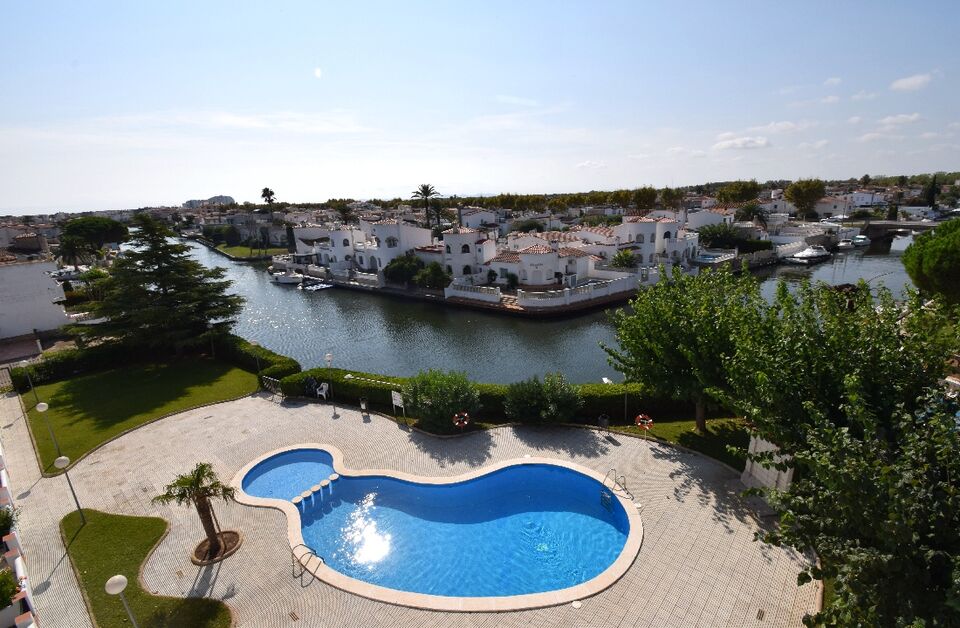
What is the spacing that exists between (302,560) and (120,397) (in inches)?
663

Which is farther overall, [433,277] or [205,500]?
[433,277]

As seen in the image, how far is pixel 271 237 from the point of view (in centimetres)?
9212

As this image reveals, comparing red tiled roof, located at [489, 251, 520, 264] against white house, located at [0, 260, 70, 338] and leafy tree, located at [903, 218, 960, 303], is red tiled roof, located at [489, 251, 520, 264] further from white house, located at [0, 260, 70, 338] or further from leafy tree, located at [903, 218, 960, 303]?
white house, located at [0, 260, 70, 338]

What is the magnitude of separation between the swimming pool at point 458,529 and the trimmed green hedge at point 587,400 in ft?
11.6

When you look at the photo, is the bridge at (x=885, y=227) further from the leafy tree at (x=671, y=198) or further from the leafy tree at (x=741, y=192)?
the leafy tree at (x=671, y=198)

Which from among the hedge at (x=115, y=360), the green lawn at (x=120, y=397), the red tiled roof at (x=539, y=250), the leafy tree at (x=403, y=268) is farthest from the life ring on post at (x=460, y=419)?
the leafy tree at (x=403, y=268)

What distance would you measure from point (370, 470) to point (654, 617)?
379 inches

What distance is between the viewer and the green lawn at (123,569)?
10.4 metres

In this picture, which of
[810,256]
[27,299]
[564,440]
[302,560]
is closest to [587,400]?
[564,440]

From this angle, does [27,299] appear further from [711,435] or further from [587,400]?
[711,435]

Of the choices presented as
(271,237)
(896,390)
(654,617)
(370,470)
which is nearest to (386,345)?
(370,470)

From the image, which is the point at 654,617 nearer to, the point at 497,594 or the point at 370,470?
the point at 497,594

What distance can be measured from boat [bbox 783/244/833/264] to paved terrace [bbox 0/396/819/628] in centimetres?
5941

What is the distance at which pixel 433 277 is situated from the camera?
158 ft
